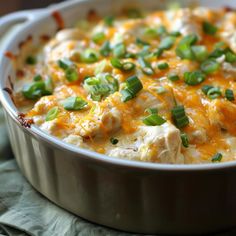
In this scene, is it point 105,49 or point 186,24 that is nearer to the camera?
point 105,49

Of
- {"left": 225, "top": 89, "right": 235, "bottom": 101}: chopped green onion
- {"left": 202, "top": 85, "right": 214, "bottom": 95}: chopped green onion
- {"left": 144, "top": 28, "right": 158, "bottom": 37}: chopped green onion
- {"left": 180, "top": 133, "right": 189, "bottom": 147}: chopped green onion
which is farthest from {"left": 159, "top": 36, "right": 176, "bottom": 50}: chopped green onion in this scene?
{"left": 180, "top": 133, "right": 189, "bottom": 147}: chopped green onion

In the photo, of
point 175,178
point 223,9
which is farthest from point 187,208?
point 223,9

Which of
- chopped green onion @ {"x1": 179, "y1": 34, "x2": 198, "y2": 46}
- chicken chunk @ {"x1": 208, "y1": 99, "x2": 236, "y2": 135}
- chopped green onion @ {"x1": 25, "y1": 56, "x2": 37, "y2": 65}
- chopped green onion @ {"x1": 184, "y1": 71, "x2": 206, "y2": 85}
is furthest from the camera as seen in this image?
chopped green onion @ {"x1": 25, "y1": 56, "x2": 37, "y2": 65}

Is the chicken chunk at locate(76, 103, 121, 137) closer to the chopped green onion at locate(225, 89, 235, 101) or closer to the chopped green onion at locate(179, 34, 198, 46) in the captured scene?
the chopped green onion at locate(225, 89, 235, 101)

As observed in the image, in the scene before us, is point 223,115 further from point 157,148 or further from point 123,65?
point 123,65

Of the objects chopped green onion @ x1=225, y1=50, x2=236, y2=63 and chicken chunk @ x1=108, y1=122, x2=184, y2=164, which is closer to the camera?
chicken chunk @ x1=108, y1=122, x2=184, y2=164

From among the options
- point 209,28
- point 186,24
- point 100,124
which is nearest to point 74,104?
point 100,124

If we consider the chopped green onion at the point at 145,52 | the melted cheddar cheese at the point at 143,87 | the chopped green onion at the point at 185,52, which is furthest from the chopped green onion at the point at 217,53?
the chopped green onion at the point at 145,52
